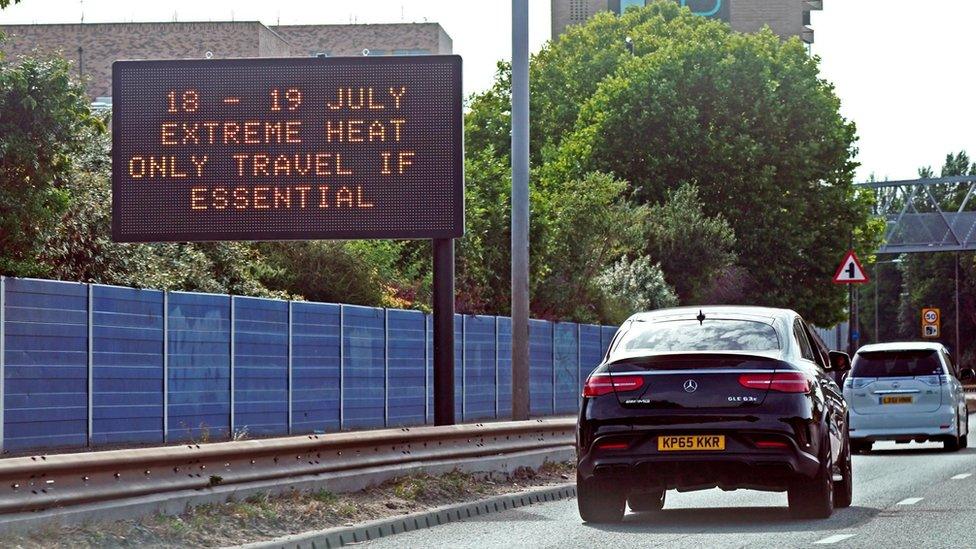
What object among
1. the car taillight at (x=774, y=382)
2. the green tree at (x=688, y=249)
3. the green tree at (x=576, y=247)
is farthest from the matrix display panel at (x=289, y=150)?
the green tree at (x=688, y=249)

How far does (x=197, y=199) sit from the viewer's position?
1953 cm

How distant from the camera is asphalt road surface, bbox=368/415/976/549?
44.1ft

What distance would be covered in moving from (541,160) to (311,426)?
A: 142 feet

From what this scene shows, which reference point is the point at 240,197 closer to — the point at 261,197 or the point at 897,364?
the point at 261,197

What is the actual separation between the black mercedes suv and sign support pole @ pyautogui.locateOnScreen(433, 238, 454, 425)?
477 cm

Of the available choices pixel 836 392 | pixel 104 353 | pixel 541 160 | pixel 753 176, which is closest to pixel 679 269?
pixel 753 176

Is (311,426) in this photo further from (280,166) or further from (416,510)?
(416,510)

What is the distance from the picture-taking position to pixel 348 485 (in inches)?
621

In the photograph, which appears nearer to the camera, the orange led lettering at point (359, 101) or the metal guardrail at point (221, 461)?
the metal guardrail at point (221, 461)

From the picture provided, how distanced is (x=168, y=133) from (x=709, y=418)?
7.62 metres

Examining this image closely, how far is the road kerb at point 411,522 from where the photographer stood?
43.2 ft

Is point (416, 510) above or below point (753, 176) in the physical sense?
below

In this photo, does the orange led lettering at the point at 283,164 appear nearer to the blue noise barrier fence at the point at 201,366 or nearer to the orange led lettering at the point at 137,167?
the orange led lettering at the point at 137,167

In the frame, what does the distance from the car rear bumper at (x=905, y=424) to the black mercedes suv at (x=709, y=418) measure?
12.5m
